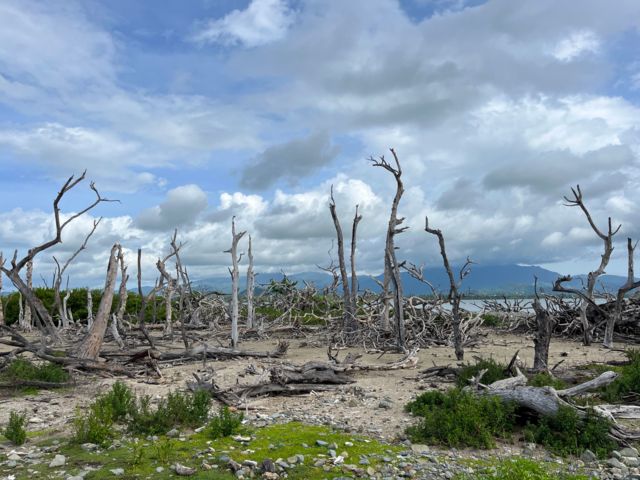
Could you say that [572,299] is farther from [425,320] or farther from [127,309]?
[127,309]

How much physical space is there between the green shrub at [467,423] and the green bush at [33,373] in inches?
287

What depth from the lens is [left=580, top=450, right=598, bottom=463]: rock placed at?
634 cm

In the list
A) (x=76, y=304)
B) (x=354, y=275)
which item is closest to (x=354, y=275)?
(x=354, y=275)

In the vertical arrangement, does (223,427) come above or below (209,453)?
above

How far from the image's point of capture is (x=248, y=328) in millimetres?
21578

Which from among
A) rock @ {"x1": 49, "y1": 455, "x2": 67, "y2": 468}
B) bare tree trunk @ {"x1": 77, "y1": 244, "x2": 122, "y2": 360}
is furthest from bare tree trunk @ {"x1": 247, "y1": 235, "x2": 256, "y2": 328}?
rock @ {"x1": 49, "y1": 455, "x2": 67, "y2": 468}

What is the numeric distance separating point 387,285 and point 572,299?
7.65m

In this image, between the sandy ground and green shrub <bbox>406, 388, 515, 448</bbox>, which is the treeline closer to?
the sandy ground

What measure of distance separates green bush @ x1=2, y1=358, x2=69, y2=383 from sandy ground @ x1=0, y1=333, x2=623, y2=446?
487 mm

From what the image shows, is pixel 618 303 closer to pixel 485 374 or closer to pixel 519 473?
pixel 485 374

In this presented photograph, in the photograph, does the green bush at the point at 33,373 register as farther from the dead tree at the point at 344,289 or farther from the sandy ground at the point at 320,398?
the dead tree at the point at 344,289

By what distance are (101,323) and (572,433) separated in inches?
404

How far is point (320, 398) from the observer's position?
964 centimetres

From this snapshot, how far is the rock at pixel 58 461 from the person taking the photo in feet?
19.2
